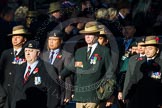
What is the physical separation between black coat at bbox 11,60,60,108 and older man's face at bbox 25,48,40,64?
0.40ft

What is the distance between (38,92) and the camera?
12219 millimetres

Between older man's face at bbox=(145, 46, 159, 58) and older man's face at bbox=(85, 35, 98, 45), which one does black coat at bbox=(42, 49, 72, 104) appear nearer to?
older man's face at bbox=(85, 35, 98, 45)

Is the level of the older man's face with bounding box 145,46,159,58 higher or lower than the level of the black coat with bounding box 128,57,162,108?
higher

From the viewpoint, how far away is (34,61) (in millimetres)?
12305

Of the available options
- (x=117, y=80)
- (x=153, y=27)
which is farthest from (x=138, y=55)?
(x=153, y=27)

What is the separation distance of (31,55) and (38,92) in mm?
639

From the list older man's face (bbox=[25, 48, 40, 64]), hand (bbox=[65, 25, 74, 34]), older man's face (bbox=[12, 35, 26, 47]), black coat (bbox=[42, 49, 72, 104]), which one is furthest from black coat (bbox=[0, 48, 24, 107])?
hand (bbox=[65, 25, 74, 34])

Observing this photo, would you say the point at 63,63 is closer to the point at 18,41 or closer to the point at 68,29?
the point at 18,41

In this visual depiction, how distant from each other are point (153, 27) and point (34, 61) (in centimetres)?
734

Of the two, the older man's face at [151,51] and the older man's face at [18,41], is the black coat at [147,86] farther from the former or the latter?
the older man's face at [18,41]

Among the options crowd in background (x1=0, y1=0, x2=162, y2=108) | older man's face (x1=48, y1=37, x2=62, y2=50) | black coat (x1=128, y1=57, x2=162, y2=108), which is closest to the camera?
black coat (x1=128, y1=57, x2=162, y2=108)

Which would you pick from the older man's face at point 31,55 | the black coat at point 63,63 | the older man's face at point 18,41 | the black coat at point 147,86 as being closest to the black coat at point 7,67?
the older man's face at point 18,41

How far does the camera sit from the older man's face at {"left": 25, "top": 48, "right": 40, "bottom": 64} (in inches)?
484

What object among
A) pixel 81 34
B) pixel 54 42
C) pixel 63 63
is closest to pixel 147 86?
pixel 63 63
